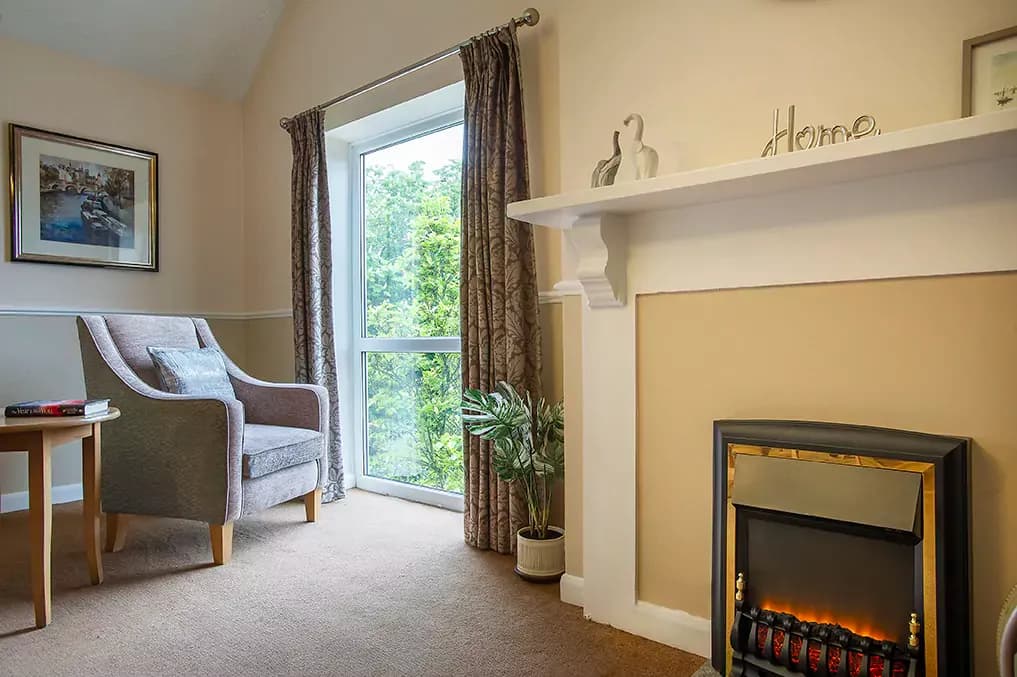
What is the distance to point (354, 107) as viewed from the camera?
3.39 m

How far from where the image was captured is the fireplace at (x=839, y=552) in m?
1.33

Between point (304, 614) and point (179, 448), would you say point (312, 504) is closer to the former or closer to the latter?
point (179, 448)

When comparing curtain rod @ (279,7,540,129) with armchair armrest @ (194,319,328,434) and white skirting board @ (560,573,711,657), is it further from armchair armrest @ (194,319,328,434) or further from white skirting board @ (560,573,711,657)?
white skirting board @ (560,573,711,657)

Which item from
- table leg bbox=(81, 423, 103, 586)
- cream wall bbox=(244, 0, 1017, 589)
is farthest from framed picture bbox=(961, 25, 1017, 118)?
table leg bbox=(81, 423, 103, 586)

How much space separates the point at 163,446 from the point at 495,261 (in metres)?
1.43

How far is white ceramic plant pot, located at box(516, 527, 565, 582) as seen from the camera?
2.25m

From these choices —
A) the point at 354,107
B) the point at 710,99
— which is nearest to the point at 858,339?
the point at 710,99

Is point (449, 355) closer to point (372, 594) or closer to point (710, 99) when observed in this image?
point (372, 594)

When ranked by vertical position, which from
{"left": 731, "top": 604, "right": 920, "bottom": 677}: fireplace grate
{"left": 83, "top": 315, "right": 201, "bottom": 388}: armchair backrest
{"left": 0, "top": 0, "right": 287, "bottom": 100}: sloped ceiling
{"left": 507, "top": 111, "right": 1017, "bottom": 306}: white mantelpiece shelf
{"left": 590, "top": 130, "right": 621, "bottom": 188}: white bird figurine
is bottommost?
{"left": 731, "top": 604, "right": 920, "bottom": 677}: fireplace grate

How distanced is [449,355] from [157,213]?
201cm

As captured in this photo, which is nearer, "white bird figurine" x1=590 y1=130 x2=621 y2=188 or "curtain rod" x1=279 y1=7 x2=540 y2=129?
"white bird figurine" x1=590 y1=130 x2=621 y2=188

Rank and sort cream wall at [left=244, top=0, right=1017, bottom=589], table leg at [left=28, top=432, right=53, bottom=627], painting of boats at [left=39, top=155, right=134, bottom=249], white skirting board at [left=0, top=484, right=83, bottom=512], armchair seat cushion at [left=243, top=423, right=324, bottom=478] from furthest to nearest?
1. painting of boats at [left=39, top=155, right=134, bottom=249]
2. white skirting board at [left=0, top=484, right=83, bottom=512]
3. armchair seat cushion at [left=243, top=423, right=324, bottom=478]
4. table leg at [left=28, top=432, right=53, bottom=627]
5. cream wall at [left=244, top=0, right=1017, bottom=589]

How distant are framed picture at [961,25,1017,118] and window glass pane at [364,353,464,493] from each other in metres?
2.29

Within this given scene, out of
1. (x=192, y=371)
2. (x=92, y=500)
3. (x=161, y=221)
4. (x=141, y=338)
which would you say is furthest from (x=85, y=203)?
(x=92, y=500)
